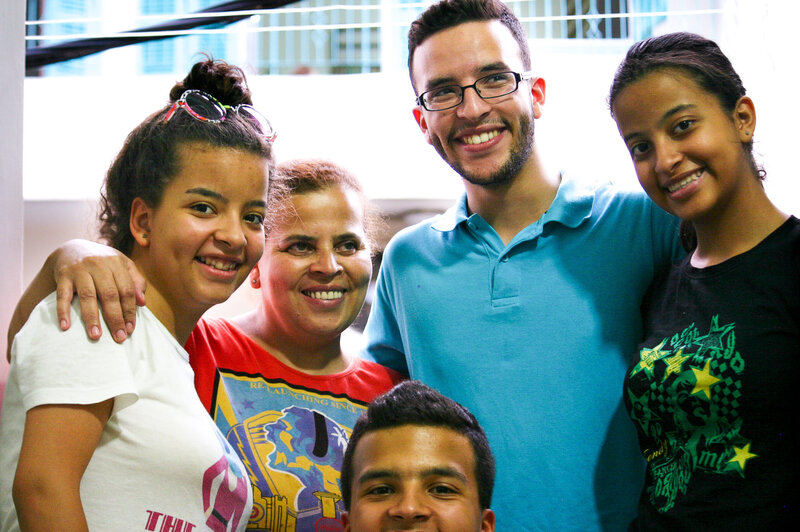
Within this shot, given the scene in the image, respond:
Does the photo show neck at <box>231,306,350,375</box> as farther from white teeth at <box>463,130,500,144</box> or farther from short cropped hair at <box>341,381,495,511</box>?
white teeth at <box>463,130,500,144</box>

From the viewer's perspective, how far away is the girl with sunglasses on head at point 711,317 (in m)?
1.24

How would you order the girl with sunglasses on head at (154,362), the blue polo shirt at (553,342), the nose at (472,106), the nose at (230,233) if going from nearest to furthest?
1. the girl with sunglasses on head at (154,362)
2. the nose at (230,233)
3. the blue polo shirt at (553,342)
4. the nose at (472,106)

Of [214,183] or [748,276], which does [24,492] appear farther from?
[748,276]

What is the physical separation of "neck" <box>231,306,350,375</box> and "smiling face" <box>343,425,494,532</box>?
1.10 ft

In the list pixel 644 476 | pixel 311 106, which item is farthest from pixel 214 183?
pixel 311 106

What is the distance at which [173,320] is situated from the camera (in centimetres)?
142

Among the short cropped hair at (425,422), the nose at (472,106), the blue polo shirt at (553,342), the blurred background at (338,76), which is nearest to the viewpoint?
the short cropped hair at (425,422)

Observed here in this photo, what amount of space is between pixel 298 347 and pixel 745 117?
1.04 metres

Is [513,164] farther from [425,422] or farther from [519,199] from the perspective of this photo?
[425,422]

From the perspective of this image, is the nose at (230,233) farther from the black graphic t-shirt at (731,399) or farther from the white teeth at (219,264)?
the black graphic t-shirt at (731,399)

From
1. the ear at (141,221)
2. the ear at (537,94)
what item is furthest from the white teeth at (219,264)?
the ear at (537,94)

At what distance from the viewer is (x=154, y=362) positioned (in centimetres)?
128

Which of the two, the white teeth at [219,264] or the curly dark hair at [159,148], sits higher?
the curly dark hair at [159,148]

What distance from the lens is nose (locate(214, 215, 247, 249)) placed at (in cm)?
135
